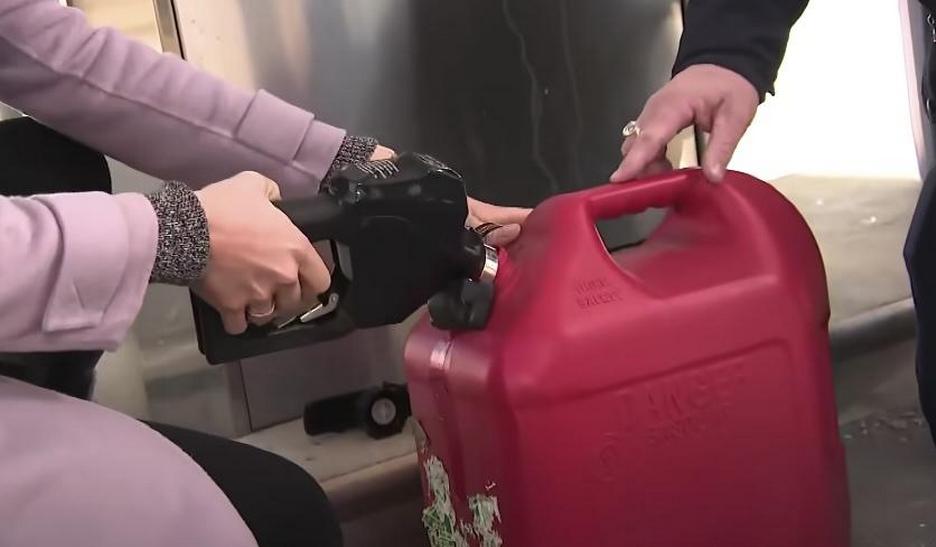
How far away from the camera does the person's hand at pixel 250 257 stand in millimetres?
520

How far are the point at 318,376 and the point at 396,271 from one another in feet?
1.97

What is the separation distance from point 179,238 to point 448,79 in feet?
2.19

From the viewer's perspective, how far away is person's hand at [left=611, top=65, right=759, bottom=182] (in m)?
0.71

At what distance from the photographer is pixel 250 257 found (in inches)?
20.5

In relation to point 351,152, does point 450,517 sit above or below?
below

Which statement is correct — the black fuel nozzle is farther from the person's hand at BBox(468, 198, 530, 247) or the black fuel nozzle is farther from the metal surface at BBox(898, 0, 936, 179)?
the metal surface at BBox(898, 0, 936, 179)

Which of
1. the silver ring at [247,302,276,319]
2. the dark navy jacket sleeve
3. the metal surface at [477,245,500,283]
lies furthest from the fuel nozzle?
the dark navy jacket sleeve

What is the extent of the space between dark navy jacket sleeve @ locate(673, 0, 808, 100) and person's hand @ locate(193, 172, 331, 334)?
344 mm

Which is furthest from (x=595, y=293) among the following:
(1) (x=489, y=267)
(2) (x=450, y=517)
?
(2) (x=450, y=517)

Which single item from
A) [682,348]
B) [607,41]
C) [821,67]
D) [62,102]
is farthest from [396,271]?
[821,67]

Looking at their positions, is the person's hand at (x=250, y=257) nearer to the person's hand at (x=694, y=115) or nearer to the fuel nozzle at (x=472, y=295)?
the fuel nozzle at (x=472, y=295)

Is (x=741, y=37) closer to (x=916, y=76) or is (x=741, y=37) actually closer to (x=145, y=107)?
(x=145, y=107)

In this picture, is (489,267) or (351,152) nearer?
(489,267)

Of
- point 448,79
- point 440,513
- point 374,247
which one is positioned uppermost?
point 374,247
